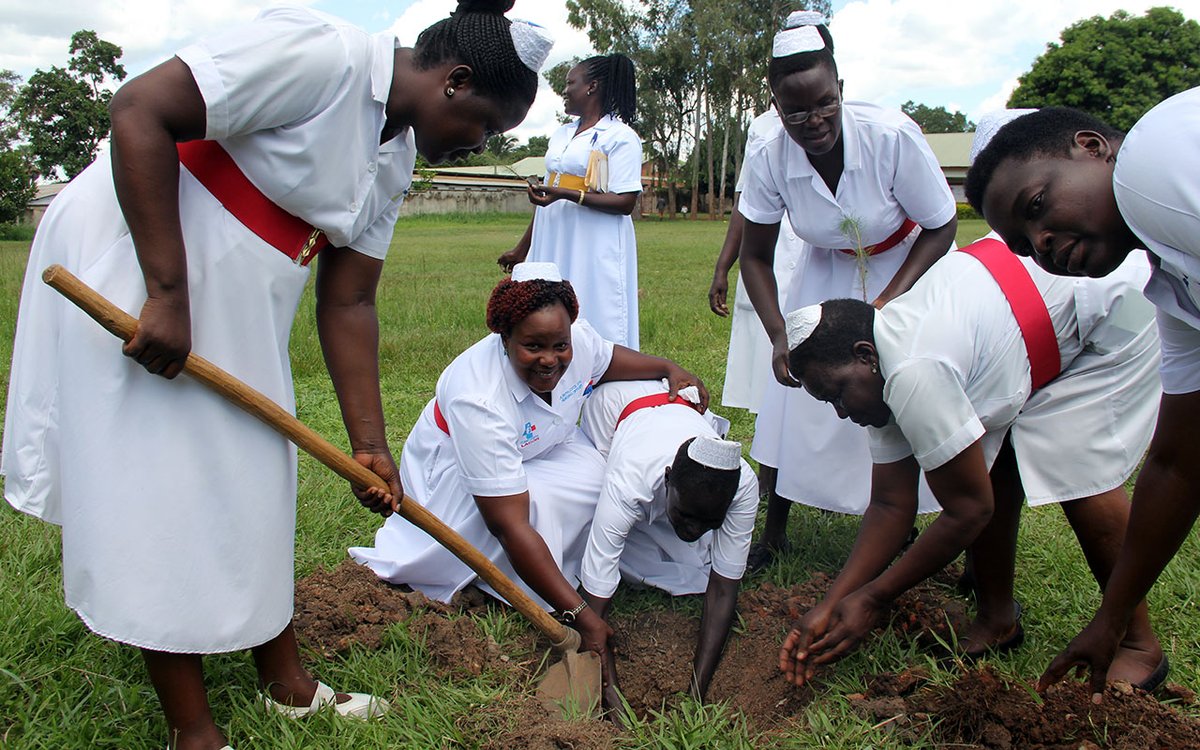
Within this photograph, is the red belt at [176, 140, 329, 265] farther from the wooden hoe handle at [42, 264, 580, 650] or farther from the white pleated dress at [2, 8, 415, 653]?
the wooden hoe handle at [42, 264, 580, 650]

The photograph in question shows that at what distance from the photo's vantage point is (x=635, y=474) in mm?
3137

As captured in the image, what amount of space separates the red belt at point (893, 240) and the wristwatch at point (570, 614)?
1.65 metres

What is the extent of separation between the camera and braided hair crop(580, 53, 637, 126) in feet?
16.6

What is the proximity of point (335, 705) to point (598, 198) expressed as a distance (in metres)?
3.21

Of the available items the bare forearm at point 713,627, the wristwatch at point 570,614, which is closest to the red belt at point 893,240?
the bare forearm at point 713,627

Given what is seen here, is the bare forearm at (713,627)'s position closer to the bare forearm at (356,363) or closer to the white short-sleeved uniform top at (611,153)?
the bare forearm at (356,363)

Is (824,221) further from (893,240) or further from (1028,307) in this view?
(1028,307)

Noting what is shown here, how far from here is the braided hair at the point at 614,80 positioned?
16.6ft

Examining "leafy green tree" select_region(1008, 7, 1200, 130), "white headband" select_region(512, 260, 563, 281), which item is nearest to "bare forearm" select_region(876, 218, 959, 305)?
"white headband" select_region(512, 260, 563, 281)

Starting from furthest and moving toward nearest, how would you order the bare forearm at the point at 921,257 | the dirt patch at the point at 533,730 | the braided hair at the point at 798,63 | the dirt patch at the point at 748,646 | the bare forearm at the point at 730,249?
the bare forearm at the point at 730,249, the bare forearm at the point at 921,257, the braided hair at the point at 798,63, the dirt patch at the point at 748,646, the dirt patch at the point at 533,730

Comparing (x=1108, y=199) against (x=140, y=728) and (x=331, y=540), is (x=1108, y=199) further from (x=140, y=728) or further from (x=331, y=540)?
(x=331, y=540)

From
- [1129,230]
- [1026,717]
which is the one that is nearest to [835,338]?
[1129,230]

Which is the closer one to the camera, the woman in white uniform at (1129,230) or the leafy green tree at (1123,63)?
the woman in white uniform at (1129,230)

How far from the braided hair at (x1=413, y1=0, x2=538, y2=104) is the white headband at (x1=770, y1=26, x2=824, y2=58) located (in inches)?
50.5
